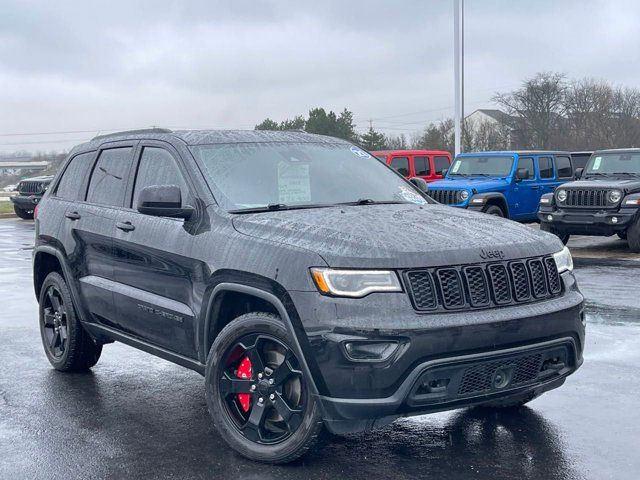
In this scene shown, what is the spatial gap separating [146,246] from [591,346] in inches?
157

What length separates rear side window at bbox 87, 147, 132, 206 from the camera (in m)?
6.03

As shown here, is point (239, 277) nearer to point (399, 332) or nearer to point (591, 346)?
point (399, 332)

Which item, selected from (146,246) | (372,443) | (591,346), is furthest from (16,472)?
(591,346)

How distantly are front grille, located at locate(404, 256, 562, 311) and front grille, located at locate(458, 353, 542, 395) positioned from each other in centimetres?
28

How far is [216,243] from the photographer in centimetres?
482

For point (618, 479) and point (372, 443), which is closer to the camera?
point (618, 479)

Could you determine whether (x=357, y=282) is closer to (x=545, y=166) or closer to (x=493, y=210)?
(x=493, y=210)

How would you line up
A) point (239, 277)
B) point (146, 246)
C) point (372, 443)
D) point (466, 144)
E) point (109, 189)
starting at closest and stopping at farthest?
point (239, 277) → point (372, 443) → point (146, 246) → point (109, 189) → point (466, 144)

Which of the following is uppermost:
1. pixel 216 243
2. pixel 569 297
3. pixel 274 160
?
pixel 274 160

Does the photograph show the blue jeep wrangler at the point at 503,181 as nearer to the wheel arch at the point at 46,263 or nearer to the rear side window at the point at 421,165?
the rear side window at the point at 421,165

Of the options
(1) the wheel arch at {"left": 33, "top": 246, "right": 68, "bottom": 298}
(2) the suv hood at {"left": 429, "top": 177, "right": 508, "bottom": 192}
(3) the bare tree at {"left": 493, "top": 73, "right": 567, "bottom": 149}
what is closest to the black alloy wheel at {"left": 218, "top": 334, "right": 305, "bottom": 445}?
(1) the wheel arch at {"left": 33, "top": 246, "right": 68, "bottom": 298}

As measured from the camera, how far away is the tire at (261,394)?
14.3 feet

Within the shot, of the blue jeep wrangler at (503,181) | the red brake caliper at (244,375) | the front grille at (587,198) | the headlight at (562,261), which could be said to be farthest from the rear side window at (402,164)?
the red brake caliper at (244,375)

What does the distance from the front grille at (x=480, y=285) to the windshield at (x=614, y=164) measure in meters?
12.4
